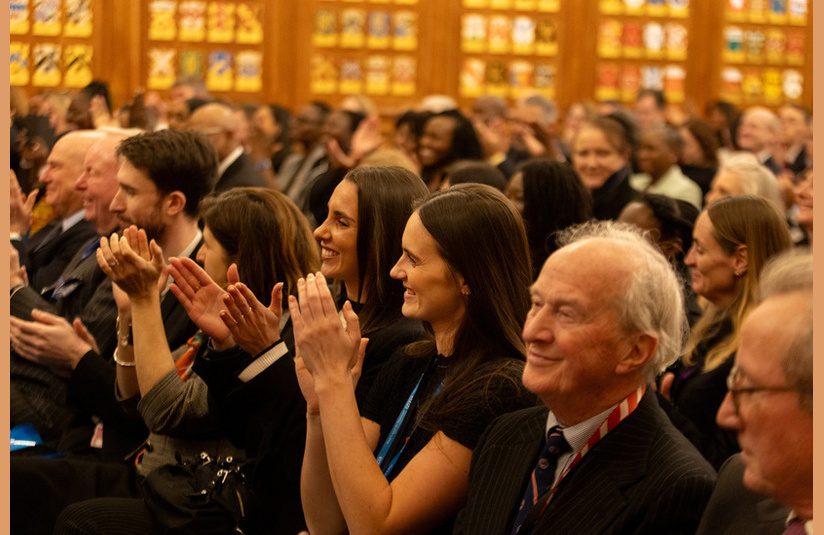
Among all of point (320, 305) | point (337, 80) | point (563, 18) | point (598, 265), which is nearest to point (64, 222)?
point (320, 305)

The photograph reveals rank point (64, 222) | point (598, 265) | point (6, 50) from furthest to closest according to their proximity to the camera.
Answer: point (64, 222)
point (6, 50)
point (598, 265)

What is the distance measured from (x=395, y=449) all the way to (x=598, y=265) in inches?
30.5

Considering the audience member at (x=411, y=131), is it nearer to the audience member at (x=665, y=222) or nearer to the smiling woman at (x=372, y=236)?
the audience member at (x=665, y=222)

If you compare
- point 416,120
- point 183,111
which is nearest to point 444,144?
point 416,120

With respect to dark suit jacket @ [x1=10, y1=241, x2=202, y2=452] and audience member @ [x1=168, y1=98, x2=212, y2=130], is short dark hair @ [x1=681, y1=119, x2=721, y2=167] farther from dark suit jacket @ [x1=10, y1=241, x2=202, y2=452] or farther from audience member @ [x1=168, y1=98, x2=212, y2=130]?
dark suit jacket @ [x1=10, y1=241, x2=202, y2=452]

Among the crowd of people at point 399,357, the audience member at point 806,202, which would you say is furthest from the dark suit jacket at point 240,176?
the audience member at point 806,202

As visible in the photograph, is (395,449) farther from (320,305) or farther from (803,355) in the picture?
(803,355)

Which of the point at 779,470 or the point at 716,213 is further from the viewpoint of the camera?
the point at 716,213

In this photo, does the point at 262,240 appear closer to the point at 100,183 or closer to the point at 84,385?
the point at 84,385

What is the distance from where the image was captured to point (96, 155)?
4336 mm

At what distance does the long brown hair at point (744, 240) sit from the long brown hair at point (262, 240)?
1.29m

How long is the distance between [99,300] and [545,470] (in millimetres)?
2303

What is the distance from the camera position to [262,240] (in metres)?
3.33

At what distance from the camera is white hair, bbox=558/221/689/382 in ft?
6.70
